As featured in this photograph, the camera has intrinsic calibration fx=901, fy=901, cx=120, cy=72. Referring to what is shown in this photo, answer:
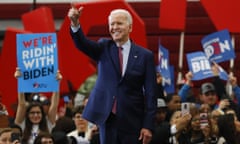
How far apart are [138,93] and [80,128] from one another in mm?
2300

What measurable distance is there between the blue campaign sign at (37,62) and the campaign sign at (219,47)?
260cm

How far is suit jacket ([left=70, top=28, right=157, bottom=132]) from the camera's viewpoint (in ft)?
19.2

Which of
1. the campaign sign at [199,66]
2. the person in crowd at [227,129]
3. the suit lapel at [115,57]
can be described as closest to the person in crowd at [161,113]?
the person in crowd at [227,129]

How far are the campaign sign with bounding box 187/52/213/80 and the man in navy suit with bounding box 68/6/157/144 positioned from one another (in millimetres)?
4576

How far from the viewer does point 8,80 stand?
11.0 metres

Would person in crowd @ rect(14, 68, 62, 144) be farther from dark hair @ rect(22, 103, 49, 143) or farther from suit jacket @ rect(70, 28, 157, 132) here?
suit jacket @ rect(70, 28, 157, 132)

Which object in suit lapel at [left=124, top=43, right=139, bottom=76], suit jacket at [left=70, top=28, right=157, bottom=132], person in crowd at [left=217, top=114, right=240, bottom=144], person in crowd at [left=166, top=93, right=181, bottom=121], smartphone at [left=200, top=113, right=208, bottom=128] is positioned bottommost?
person in crowd at [left=217, top=114, right=240, bottom=144]

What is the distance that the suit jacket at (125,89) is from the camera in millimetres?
5863

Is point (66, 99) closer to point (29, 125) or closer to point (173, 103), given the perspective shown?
point (173, 103)

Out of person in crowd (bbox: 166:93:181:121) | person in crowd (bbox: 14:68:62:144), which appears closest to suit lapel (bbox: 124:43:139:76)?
person in crowd (bbox: 14:68:62:144)

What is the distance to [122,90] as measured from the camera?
5867 mm

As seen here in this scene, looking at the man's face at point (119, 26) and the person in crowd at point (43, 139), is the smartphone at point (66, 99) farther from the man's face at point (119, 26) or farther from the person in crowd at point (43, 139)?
the man's face at point (119, 26)

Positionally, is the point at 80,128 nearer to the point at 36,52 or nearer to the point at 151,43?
the point at 36,52

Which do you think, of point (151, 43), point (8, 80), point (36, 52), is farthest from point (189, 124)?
point (151, 43)
